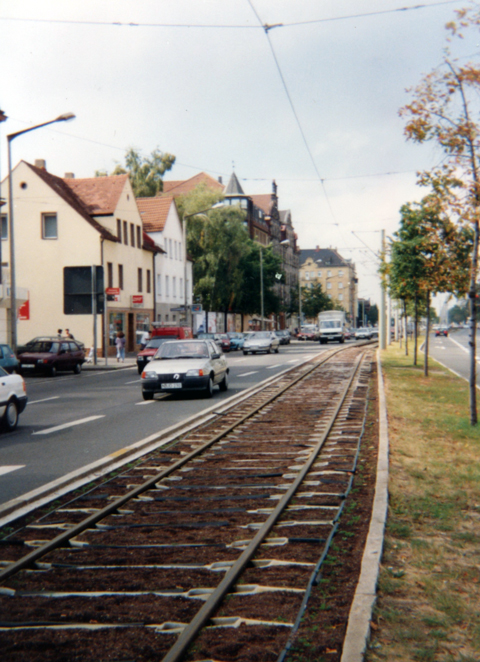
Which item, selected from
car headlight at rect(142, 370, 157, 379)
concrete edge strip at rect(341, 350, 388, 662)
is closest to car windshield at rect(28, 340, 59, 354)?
car headlight at rect(142, 370, 157, 379)

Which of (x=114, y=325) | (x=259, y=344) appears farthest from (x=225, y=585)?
(x=114, y=325)

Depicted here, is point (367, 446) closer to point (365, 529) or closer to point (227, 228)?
point (365, 529)

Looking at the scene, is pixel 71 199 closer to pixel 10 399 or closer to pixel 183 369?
pixel 183 369

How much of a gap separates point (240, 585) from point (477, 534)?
→ 7.14 feet

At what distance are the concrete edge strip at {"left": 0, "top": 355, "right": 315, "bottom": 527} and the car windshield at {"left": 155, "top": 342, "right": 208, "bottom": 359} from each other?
164 inches

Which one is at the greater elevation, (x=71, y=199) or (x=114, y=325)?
(x=71, y=199)

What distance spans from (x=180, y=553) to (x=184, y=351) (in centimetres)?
1358

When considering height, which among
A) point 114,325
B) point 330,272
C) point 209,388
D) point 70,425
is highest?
point 330,272

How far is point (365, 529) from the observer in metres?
6.19

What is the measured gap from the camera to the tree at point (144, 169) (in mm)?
68188

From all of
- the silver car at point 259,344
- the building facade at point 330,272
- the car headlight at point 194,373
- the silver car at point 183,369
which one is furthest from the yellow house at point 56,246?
the building facade at point 330,272

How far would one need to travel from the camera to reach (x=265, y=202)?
119 metres

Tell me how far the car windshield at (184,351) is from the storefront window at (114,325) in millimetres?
28044

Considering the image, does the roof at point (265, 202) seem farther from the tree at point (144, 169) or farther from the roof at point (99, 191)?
the roof at point (99, 191)
